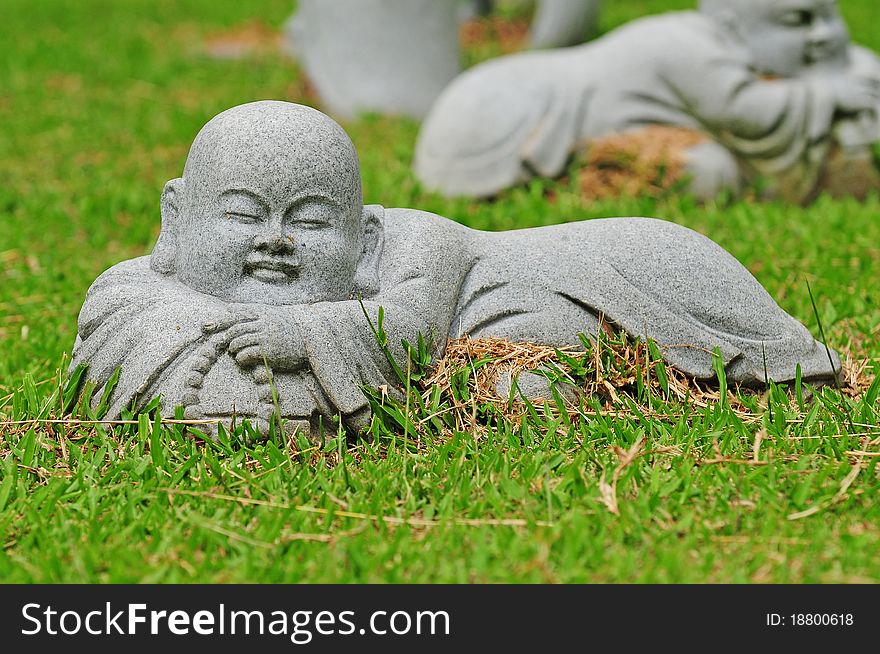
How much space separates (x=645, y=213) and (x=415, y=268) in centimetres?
256

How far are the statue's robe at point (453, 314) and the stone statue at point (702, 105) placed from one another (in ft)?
8.33

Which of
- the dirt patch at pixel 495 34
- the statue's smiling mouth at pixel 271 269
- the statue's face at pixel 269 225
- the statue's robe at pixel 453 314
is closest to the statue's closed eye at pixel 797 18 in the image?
the statue's robe at pixel 453 314

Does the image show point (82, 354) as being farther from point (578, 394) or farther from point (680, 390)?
point (680, 390)

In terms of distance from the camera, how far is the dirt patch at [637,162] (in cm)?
580

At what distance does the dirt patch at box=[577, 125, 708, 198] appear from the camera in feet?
19.0

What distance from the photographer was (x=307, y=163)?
3.04 m

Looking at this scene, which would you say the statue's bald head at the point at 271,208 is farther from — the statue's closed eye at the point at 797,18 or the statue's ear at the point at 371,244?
the statue's closed eye at the point at 797,18

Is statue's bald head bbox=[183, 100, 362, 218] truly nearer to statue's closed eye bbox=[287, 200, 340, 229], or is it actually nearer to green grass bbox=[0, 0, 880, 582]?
statue's closed eye bbox=[287, 200, 340, 229]

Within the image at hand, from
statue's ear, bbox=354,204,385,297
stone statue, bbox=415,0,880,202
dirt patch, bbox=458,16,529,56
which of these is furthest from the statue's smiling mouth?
dirt patch, bbox=458,16,529,56

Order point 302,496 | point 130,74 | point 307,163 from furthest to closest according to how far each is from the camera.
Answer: point 130,74
point 307,163
point 302,496

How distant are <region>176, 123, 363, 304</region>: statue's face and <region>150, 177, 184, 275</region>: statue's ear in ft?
0.32

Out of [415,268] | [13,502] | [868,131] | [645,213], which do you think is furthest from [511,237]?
[868,131]

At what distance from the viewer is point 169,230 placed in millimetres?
3322

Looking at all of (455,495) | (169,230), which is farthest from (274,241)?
(455,495)
